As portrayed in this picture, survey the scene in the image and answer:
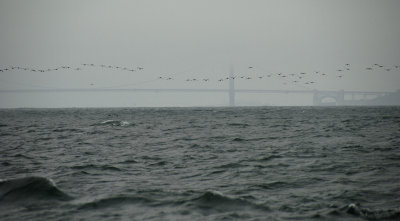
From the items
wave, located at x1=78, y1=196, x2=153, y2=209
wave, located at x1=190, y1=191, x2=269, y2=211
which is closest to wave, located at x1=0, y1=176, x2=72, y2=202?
wave, located at x1=78, y1=196, x2=153, y2=209

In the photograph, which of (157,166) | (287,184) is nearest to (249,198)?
(287,184)

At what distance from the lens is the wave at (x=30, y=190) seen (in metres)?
9.74

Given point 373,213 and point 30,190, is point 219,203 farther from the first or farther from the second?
point 30,190

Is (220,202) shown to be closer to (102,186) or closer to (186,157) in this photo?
(102,186)

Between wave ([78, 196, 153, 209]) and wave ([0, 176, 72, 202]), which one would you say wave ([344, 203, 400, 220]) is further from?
wave ([0, 176, 72, 202])

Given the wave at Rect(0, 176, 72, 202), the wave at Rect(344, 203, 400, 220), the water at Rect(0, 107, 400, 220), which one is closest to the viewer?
the wave at Rect(344, 203, 400, 220)

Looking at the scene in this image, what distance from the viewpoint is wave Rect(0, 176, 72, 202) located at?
974 cm

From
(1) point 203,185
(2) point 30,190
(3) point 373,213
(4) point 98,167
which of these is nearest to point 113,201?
(2) point 30,190

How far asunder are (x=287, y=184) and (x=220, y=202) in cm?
277

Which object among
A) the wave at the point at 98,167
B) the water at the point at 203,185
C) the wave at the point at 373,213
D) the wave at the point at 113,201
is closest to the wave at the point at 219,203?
the water at the point at 203,185

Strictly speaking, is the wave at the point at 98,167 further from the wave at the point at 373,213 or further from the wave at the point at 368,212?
the wave at the point at 373,213

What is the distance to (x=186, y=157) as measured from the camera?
17.2 meters

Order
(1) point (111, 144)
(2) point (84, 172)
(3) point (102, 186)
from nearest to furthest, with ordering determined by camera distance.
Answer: (3) point (102, 186)
(2) point (84, 172)
(1) point (111, 144)

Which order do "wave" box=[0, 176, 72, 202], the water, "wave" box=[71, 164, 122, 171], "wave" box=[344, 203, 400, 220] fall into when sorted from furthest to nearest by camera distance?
"wave" box=[71, 164, 122, 171]
"wave" box=[0, 176, 72, 202]
the water
"wave" box=[344, 203, 400, 220]
